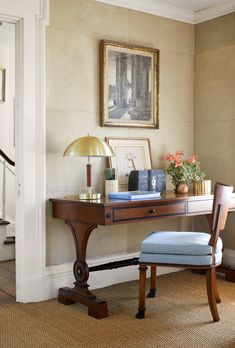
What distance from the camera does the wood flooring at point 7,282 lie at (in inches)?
151

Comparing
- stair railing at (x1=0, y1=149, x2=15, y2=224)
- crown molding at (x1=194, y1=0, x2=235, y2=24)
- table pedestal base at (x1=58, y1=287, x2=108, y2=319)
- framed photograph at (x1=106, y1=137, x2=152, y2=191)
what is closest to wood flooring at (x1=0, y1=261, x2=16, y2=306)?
table pedestal base at (x1=58, y1=287, x2=108, y2=319)

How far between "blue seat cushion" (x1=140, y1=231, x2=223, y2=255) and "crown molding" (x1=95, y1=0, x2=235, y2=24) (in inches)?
82.2

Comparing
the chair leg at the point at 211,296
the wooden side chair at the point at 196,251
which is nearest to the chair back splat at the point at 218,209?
the wooden side chair at the point at 196,251

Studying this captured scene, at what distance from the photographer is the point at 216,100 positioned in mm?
4660

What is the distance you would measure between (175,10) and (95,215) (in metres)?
2.27

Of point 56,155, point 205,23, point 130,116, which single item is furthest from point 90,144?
point 205,23

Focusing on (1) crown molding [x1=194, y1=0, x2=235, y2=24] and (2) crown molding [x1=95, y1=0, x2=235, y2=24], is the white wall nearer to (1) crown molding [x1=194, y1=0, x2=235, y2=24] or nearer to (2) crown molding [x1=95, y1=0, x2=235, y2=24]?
(2) crown molding [x1=95, y1=0, x2=235, y2=24]

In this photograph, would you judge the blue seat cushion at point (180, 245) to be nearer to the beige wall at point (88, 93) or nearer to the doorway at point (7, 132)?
the beige wall at point (88, 93)

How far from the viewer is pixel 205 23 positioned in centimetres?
473

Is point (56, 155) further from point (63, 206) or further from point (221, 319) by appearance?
point (221, 319)

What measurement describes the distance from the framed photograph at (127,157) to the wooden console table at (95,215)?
0.52 meters

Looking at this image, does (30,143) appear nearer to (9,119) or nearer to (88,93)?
(88,93)

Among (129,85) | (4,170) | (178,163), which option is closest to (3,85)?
(4,170)

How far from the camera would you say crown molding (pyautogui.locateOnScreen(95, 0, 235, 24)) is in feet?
14.2
